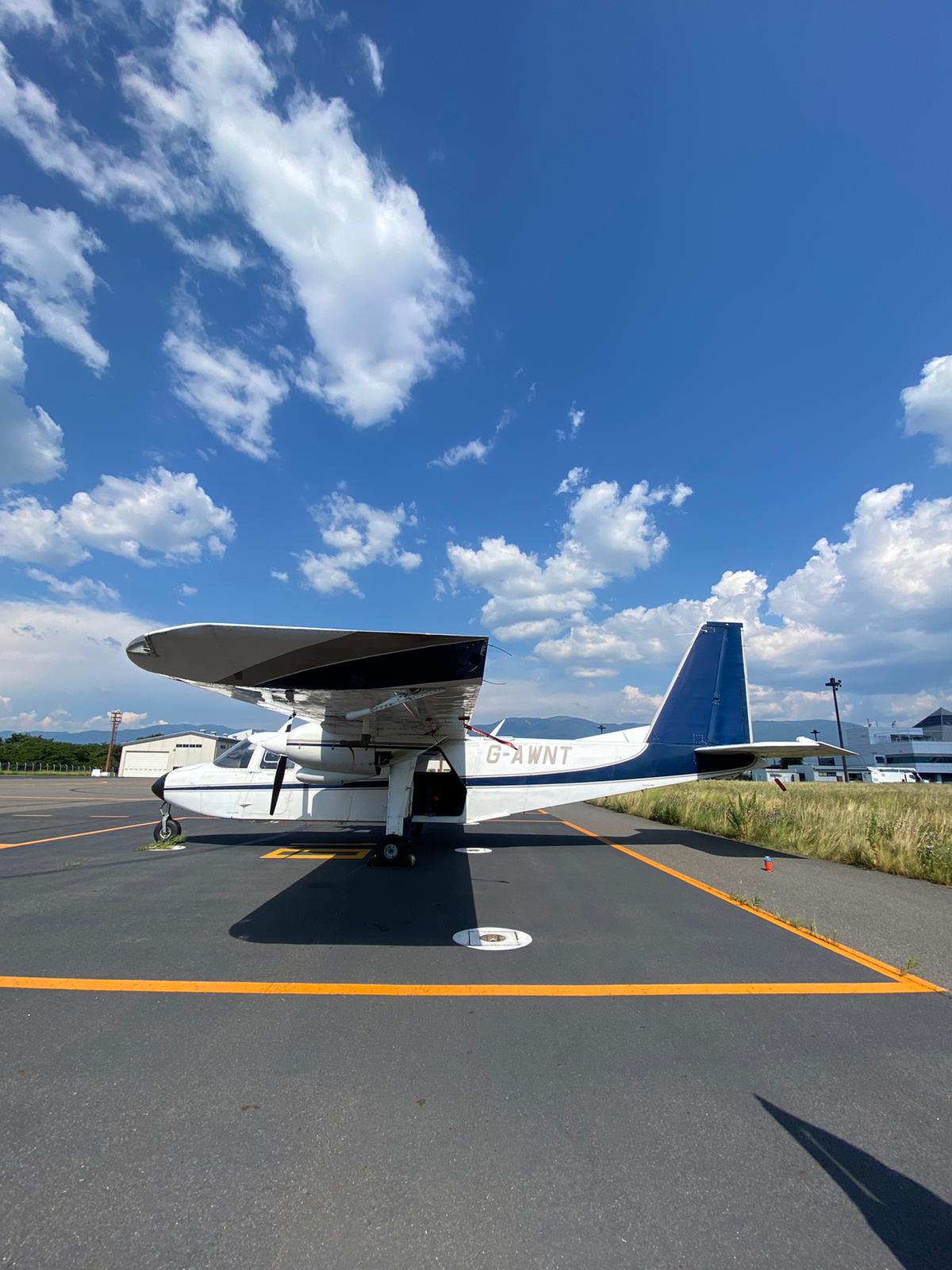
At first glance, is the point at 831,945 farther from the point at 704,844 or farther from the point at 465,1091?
the point at 704,844

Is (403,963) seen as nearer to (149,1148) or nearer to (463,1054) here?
(463,1054)

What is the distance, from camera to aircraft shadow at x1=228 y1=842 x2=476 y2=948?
598cm

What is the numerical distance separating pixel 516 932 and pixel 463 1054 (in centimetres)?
278

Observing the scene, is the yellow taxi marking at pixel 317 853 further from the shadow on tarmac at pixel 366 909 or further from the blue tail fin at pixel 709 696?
the blue tail fin at pixel 709 696

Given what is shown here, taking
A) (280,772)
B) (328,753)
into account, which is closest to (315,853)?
(280,772)

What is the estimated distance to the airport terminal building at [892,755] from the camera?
7688 cm

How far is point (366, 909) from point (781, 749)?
8.04m

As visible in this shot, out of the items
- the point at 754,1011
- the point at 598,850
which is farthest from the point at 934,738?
the point at 754,1011

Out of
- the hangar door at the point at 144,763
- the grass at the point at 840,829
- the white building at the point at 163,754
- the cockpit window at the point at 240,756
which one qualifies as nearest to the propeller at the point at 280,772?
the cockpit window at the point at 240,756

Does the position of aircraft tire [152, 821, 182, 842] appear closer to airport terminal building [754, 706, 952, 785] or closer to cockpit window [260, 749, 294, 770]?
cockpit window [260, 749, 294, 770]

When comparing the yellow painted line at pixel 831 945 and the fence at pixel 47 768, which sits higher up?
the fence at pixel 47 768

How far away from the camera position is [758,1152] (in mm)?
2727

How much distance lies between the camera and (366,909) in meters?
7.07

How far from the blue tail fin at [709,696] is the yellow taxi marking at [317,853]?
668 centimetres
